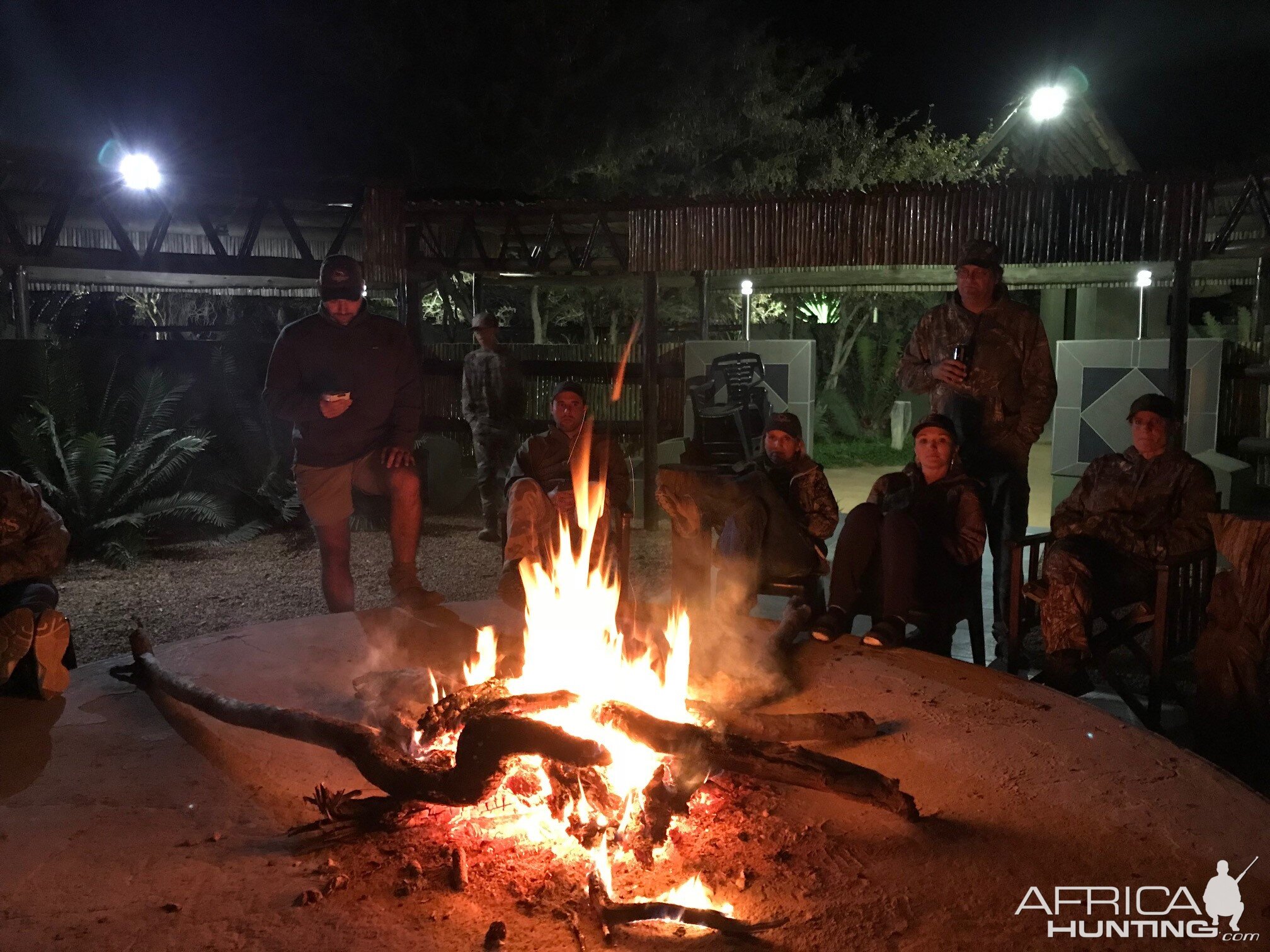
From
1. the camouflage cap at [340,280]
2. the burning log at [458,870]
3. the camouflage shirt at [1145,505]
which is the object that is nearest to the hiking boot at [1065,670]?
the camouflage shirt at [1145,505]

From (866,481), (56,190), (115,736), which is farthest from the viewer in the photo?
(866,481)

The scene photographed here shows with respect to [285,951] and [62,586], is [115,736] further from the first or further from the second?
[62,586]

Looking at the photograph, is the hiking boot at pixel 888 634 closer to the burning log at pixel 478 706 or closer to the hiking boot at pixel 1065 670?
the hiking boot at pixel 1065 670

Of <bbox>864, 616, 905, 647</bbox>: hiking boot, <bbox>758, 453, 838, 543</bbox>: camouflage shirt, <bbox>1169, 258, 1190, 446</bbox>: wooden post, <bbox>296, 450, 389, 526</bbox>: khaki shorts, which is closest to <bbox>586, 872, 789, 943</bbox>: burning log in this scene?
<bbox>864, 616, 905, 647</bbox>: hiking boot

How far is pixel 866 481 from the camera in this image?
14641 millimetres

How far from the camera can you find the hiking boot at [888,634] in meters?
4.77

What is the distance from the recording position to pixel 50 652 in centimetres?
425

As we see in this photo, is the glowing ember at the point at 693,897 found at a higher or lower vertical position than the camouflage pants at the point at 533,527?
lower

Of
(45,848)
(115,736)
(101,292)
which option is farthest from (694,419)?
(101,292)

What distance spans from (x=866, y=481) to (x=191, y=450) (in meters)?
8.82

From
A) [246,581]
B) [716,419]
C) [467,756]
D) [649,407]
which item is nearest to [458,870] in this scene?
[467,756]

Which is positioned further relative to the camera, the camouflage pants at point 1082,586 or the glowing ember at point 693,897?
the camouflage pants at point 1082,586

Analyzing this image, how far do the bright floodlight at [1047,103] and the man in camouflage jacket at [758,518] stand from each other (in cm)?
1522

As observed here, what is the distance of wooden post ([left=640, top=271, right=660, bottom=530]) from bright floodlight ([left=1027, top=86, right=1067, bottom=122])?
37.0 feet
